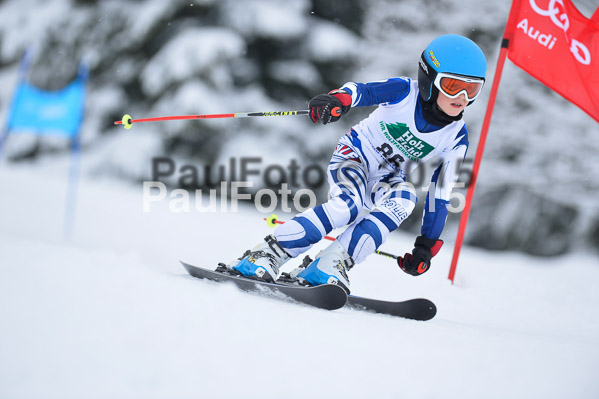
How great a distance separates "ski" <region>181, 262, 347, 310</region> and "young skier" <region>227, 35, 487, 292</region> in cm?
8

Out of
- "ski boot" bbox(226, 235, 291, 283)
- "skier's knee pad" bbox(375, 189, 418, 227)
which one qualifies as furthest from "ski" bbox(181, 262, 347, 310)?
"skier's knee pad" bbox(375, 189, 418, 227)

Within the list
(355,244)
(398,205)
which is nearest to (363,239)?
(355,244)

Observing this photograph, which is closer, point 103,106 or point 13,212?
point 13,212

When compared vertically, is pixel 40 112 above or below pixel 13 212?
above

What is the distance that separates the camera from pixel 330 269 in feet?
8.87

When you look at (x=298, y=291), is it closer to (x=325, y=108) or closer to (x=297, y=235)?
(x=297, y=235)

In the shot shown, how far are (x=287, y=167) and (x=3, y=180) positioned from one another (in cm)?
386

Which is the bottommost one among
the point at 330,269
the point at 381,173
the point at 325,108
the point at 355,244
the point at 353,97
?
the point at 330,269

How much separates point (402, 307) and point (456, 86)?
1.20m

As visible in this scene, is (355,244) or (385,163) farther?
(385,163)

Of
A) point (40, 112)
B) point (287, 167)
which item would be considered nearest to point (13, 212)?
point (40, 112)

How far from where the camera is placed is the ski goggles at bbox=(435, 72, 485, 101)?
2629 millimetres

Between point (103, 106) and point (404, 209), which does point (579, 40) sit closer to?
point (404, 209)

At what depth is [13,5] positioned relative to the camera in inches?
329
